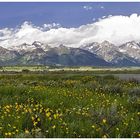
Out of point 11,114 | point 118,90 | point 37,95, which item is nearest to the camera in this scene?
point 11,114

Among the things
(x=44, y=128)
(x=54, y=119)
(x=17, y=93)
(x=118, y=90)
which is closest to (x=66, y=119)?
(x=54, y=119)

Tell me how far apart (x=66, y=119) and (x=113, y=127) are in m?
1.24

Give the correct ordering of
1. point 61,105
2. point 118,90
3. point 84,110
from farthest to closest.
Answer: point 118,90 < point 61,105 < point 84,110

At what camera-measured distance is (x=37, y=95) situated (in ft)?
40.8

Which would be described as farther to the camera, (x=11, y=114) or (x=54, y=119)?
(x=11, y=114)

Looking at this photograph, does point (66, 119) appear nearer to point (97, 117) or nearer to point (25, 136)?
A: point (97, 117)

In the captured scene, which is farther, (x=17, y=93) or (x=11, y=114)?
(x=17, y=93)

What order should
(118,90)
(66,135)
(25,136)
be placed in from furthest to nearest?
(118,90) → (66,135) → (25,136)

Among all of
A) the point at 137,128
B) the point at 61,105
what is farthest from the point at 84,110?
the point at 137,128

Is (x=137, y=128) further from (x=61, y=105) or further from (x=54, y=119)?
(x=61, y=105)

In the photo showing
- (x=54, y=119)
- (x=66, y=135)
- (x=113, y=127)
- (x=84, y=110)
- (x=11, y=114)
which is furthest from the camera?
(x=84, y=110)

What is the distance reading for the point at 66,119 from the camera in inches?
320

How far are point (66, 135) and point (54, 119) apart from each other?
1140 mm

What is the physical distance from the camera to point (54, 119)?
788 cm
